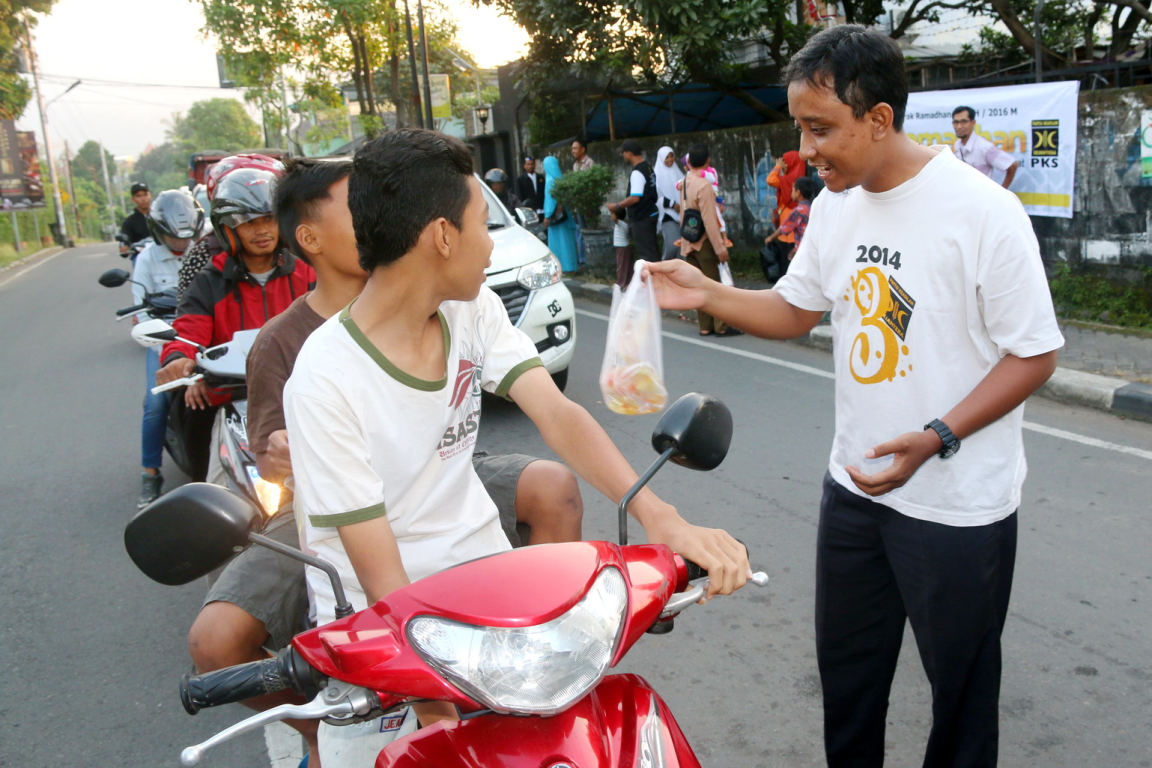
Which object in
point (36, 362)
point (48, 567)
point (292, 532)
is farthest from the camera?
point (36, 362)

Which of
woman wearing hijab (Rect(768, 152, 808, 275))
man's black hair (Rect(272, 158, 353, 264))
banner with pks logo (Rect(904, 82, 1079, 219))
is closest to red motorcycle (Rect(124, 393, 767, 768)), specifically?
man's black hair (Rect(272, 158, 353, 264))

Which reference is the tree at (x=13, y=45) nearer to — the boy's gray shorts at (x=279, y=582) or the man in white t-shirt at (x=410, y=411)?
the boy's gray shorts at (x=279, y=582)

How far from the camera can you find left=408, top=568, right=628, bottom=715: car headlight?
1207mm

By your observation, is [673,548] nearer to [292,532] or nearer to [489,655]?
[489,655]

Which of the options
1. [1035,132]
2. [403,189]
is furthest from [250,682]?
[1035,132]

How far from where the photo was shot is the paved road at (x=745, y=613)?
2.90 meters

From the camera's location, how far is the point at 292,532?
2.56 m

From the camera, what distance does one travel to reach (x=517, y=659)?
3.97ft

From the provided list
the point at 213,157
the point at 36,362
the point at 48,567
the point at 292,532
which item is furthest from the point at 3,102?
the point at 292,532

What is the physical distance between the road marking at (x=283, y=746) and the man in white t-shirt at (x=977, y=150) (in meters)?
7.48

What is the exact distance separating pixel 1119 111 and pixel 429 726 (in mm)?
8517

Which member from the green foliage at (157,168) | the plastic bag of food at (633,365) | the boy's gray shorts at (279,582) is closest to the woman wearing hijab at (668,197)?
the boy's gray shorts at (279,582)

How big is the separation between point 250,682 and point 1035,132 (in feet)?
28.7

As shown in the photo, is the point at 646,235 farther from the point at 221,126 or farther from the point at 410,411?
the point at 221,126
